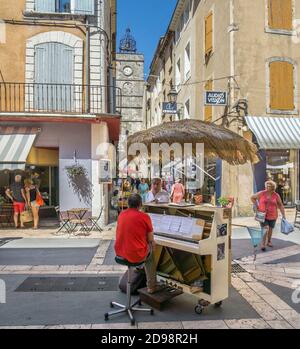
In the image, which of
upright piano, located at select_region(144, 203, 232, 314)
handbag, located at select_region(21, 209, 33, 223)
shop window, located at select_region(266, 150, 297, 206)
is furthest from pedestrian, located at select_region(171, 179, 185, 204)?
upright piano, located at select_region(144, 203, 232, 314)

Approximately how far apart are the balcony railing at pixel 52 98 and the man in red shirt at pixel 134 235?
307 inches

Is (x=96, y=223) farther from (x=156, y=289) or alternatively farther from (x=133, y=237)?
(x=133, y=237)

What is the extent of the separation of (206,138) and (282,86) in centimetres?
992

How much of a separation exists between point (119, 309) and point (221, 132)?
135 inches

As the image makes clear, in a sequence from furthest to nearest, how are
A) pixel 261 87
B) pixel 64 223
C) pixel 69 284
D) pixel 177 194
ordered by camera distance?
1. pixel 261 87
2. pixel 177 194
3. pixel 64 223
4. pixel 69 284

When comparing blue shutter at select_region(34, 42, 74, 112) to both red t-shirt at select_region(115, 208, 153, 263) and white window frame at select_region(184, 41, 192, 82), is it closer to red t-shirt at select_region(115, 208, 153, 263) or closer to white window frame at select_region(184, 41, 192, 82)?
red t-shirt at select_region(115, 208, 153, 263)

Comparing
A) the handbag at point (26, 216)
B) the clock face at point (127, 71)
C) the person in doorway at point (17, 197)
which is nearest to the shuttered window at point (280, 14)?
the person in doorway at point (17, 197)

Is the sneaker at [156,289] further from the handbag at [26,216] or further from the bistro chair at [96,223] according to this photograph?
the handbag at [26,216]

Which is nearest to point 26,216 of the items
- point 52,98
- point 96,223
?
point 96,223

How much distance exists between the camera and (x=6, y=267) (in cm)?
684

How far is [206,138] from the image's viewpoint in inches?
249

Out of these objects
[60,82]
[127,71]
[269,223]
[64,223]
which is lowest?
[64,223]

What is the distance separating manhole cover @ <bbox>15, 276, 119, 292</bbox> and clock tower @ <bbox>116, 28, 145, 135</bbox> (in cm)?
4870
